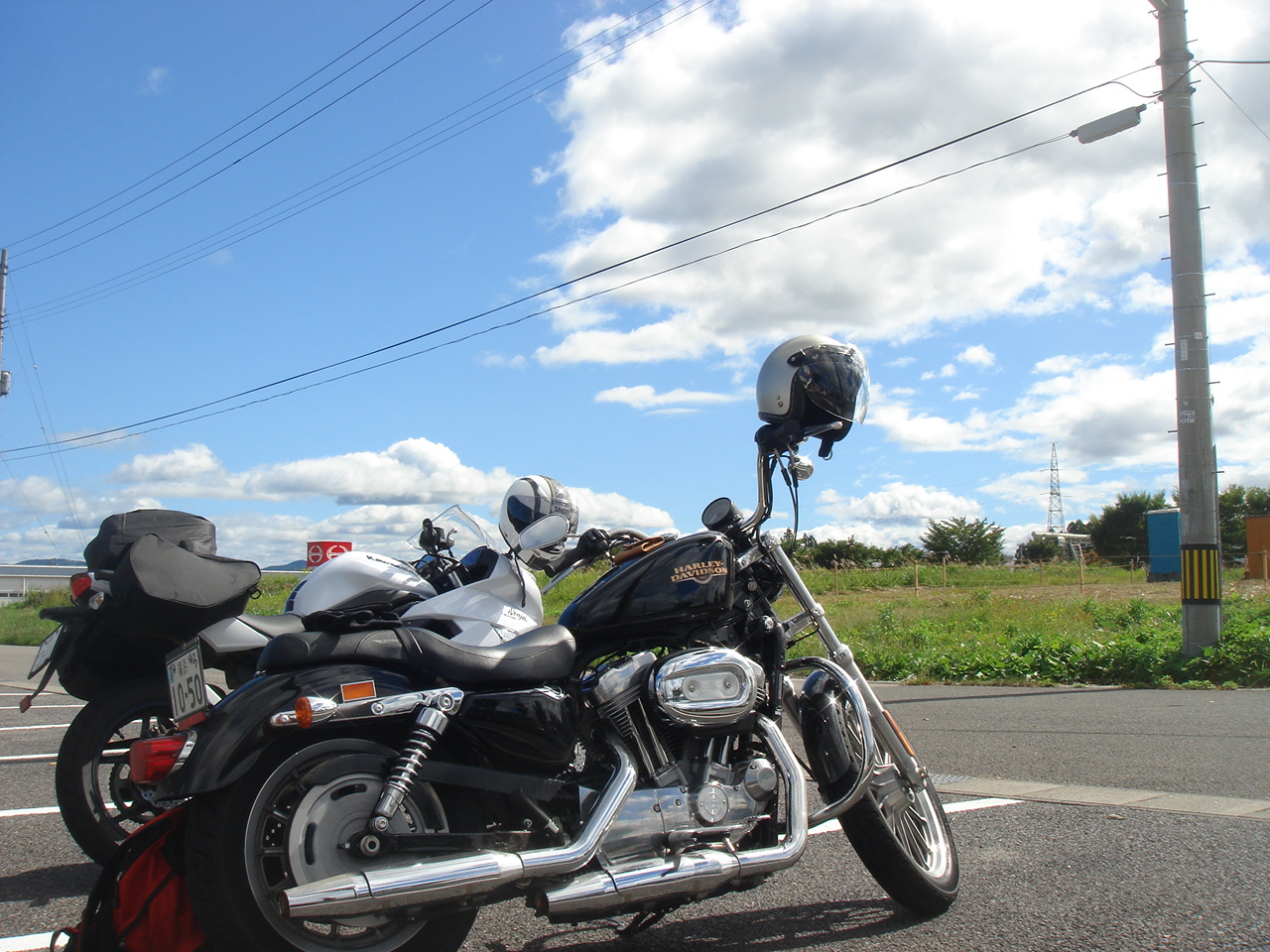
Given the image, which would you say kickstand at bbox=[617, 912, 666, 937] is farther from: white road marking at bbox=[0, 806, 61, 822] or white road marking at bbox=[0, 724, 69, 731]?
white road marking at bbox=[0, 724, 69, 731]

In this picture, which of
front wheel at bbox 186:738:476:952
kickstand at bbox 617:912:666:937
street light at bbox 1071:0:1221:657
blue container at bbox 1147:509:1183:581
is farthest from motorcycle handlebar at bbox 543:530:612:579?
blue container at bbox 1147:509:1183:581

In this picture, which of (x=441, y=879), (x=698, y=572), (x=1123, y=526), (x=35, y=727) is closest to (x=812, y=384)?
(x=698, y=572)

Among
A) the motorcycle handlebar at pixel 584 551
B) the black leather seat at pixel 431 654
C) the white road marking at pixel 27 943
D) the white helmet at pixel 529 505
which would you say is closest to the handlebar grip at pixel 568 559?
the motorcycle handlebar at pixel 584 551

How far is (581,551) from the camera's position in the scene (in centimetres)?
354

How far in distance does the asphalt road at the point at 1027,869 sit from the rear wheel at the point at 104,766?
0.63 ft

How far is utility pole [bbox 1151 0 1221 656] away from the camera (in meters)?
10.5

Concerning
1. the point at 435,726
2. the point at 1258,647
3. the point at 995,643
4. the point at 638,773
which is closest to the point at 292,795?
the point at 435,726

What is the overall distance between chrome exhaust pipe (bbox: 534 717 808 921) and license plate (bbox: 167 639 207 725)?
1.08 meters

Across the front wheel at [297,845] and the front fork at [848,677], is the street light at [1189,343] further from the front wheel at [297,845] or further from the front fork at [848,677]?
the front wheel at [297,845]

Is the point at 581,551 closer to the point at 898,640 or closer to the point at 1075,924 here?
the point at 1075,924

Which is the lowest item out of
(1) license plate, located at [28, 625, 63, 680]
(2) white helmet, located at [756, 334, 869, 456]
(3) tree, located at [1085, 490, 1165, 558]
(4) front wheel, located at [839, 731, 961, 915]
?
(3) tree, located at [1085, 490, 1165, 558]

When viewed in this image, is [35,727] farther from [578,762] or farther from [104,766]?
[578,762]

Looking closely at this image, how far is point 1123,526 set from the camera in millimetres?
77312

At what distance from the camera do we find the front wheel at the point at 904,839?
3.31 meters
